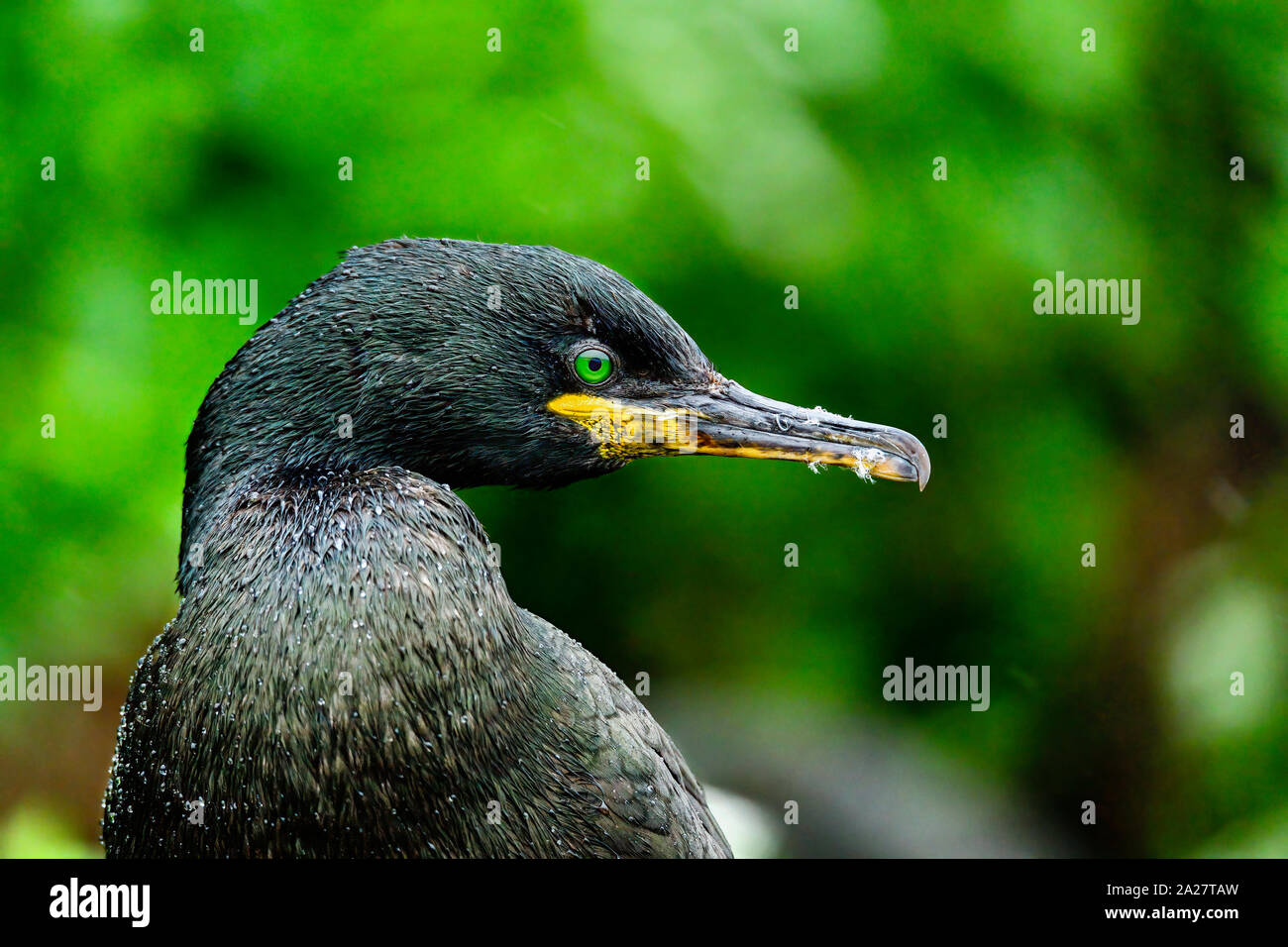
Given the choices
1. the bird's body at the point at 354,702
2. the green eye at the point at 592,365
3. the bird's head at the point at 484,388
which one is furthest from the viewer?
the green eye at the point at 592,365

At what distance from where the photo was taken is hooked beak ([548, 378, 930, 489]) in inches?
94.3

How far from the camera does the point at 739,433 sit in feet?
8.03

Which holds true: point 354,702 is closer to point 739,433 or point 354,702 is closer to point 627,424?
point 627,424

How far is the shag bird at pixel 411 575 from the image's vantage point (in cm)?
201

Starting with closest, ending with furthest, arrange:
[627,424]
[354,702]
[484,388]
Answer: [354,702] → [484,388] → [627,424]

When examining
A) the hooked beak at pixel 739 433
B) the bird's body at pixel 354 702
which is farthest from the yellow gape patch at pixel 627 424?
the bird's body at pixel 354 702

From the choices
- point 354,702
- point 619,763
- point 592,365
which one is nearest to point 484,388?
point 592,365

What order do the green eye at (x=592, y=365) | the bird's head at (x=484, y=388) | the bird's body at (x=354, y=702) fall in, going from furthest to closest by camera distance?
1. the green eye at (x=592, y=365)
2. the bird's head at (x=484, y=388)
3. the bird's body at (x=354, y=702)

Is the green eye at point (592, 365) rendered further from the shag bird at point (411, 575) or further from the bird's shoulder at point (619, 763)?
the bird's shoulder at point (619, 763)

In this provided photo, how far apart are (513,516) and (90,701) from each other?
136cm

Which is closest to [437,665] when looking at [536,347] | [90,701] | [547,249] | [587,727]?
[587,727]

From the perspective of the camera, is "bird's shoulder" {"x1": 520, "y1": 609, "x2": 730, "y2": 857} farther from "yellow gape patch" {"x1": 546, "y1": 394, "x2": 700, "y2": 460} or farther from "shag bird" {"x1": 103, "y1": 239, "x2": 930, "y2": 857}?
"yellow gape patch" {"x1": 546, "y1": 394, "x2": 700, "y2": 460}

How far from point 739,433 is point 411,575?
0.74 meters
